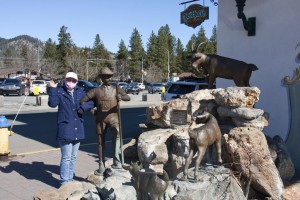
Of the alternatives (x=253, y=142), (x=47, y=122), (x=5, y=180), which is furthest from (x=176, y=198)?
(x=47, y=122)

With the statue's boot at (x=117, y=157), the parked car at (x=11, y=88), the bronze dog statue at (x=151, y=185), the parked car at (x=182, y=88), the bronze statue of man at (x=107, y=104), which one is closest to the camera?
the bronze dog statue at (x=151, y=185)

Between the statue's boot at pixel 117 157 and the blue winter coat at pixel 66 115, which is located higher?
the blue winter coat at pixel 66 115

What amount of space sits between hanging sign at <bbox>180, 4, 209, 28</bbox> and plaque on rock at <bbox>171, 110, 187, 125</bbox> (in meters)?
3.82

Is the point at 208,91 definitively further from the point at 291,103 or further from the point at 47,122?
the point at 47,122

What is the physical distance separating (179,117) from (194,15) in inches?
162

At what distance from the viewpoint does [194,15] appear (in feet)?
30.8

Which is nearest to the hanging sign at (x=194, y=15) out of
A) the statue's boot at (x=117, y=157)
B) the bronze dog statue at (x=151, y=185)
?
the statue's boot at (x=117, y=157)

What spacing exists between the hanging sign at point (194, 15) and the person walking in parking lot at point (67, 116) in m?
4.08

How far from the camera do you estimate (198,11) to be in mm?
9281

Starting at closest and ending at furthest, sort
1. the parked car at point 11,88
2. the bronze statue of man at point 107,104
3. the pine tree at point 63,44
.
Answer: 1. the bronze statue of man at point 107,104
2. the parked car at point 11,88
3. the pine tree at point 63,44

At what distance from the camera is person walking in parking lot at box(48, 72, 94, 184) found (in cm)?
623

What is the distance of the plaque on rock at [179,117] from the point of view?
5.99m

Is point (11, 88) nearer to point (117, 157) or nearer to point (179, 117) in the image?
point (117, 157)

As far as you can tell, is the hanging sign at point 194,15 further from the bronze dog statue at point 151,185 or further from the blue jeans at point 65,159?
the bronze dog statue at point 151,185
